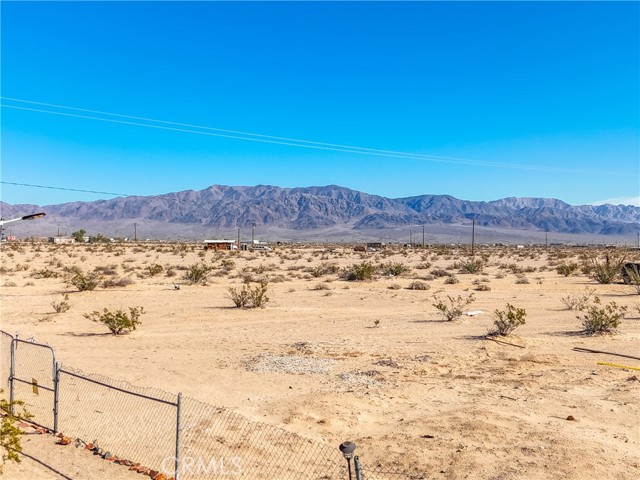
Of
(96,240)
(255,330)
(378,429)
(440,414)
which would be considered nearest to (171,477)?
(378,429)

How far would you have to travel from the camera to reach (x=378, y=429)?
31.6ft

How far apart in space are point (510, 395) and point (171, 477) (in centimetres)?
669

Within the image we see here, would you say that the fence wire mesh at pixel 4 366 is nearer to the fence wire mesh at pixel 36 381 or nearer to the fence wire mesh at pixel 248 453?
the fence wire mesh at pixel 36 381

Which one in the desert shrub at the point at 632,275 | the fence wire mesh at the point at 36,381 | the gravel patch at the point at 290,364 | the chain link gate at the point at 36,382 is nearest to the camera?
the chain link gate at the point at 36,382

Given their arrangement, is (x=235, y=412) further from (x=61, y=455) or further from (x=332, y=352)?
(x=332, y=352)

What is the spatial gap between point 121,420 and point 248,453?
2.74 metres

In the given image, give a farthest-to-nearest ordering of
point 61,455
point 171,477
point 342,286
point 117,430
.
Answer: point 342,286
point 117,430
point 61,455
point 171,477

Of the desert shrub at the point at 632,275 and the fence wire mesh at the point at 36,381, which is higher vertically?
the desert shrub at the point at 632,275

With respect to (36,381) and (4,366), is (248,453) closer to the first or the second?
(36,381)

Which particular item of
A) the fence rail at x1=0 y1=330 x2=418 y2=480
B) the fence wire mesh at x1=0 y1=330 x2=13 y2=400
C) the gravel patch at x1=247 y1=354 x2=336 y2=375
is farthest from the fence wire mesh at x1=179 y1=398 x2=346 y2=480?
the fence wire mesh at x1=0 y1=330 x2=13 y2=400

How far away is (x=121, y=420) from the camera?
32.8ft

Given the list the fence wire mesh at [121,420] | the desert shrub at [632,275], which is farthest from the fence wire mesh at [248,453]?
the desert shrub at [632,275]

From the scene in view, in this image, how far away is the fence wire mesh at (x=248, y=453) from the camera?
8.00 metres

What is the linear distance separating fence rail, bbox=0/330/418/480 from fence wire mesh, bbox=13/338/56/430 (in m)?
0.03
